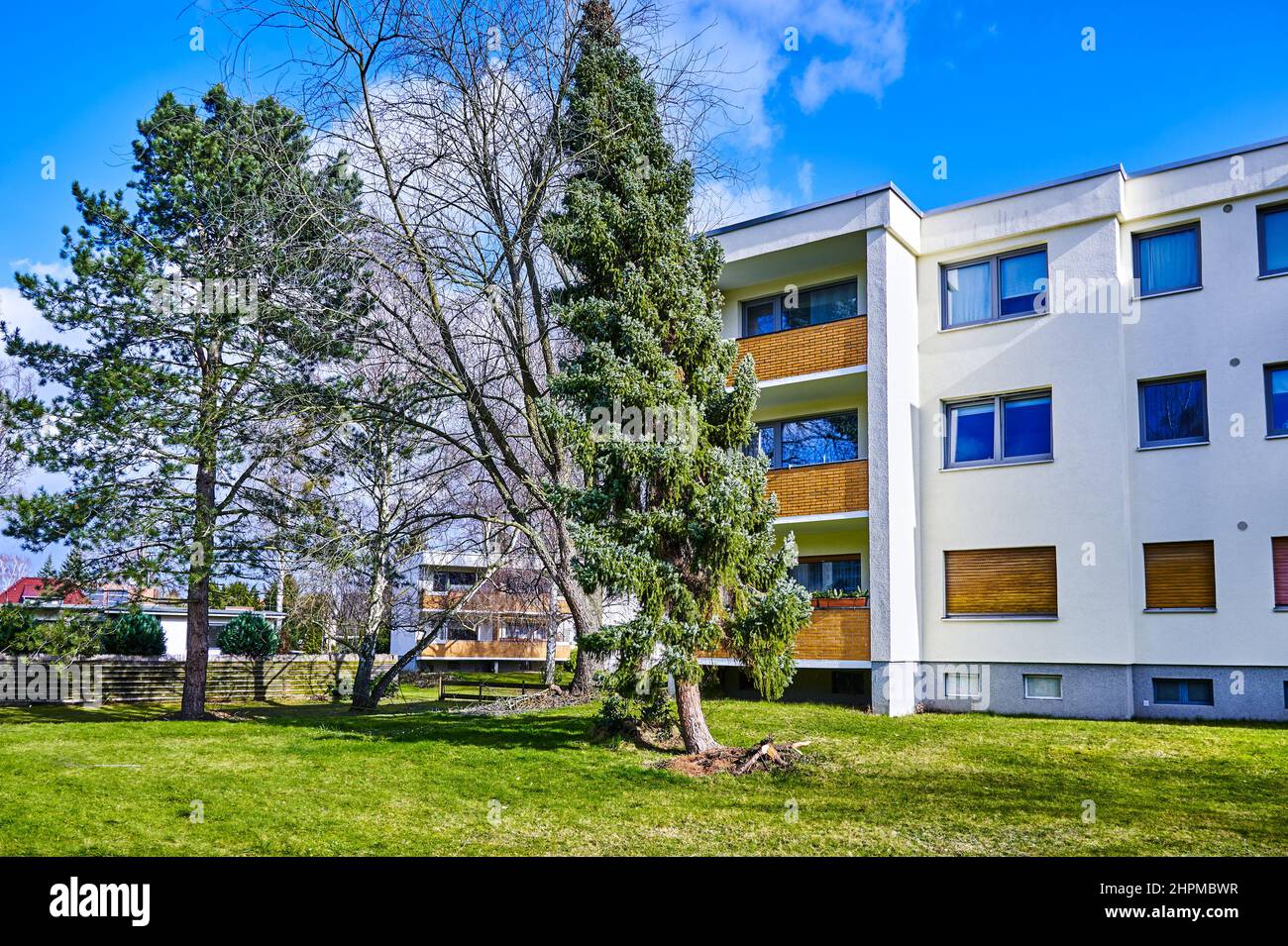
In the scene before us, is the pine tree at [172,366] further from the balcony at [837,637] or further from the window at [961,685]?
the window at [961,685]

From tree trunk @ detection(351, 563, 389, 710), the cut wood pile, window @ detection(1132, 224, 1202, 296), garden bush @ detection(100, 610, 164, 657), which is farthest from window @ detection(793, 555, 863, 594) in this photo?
garden bush @ detection(100, 610, 164, 657)

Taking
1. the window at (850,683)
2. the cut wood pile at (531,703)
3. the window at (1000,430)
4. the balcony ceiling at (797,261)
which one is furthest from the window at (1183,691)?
the cut wood pile at (531,703)

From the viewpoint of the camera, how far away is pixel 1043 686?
17109 millimetres

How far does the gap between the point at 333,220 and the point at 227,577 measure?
851 centimetres

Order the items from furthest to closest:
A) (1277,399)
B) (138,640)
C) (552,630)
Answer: (552,630)
(138,640)
(1277,399)

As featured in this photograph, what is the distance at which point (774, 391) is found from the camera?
1994 centimetres

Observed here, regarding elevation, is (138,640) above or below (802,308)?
below

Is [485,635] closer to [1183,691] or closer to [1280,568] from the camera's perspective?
[1183,691]

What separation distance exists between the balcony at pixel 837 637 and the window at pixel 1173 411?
5.70 meters

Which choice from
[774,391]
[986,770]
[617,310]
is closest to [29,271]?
[617,310]

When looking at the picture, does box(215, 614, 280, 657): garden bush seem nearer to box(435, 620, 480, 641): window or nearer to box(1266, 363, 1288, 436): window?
box(435, 620, 480, 641): window

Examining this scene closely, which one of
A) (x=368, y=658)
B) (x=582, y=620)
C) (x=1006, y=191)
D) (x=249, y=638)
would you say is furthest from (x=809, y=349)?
(x=249, y=638)

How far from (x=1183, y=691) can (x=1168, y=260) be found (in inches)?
289

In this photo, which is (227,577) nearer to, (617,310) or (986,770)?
(617,310)
